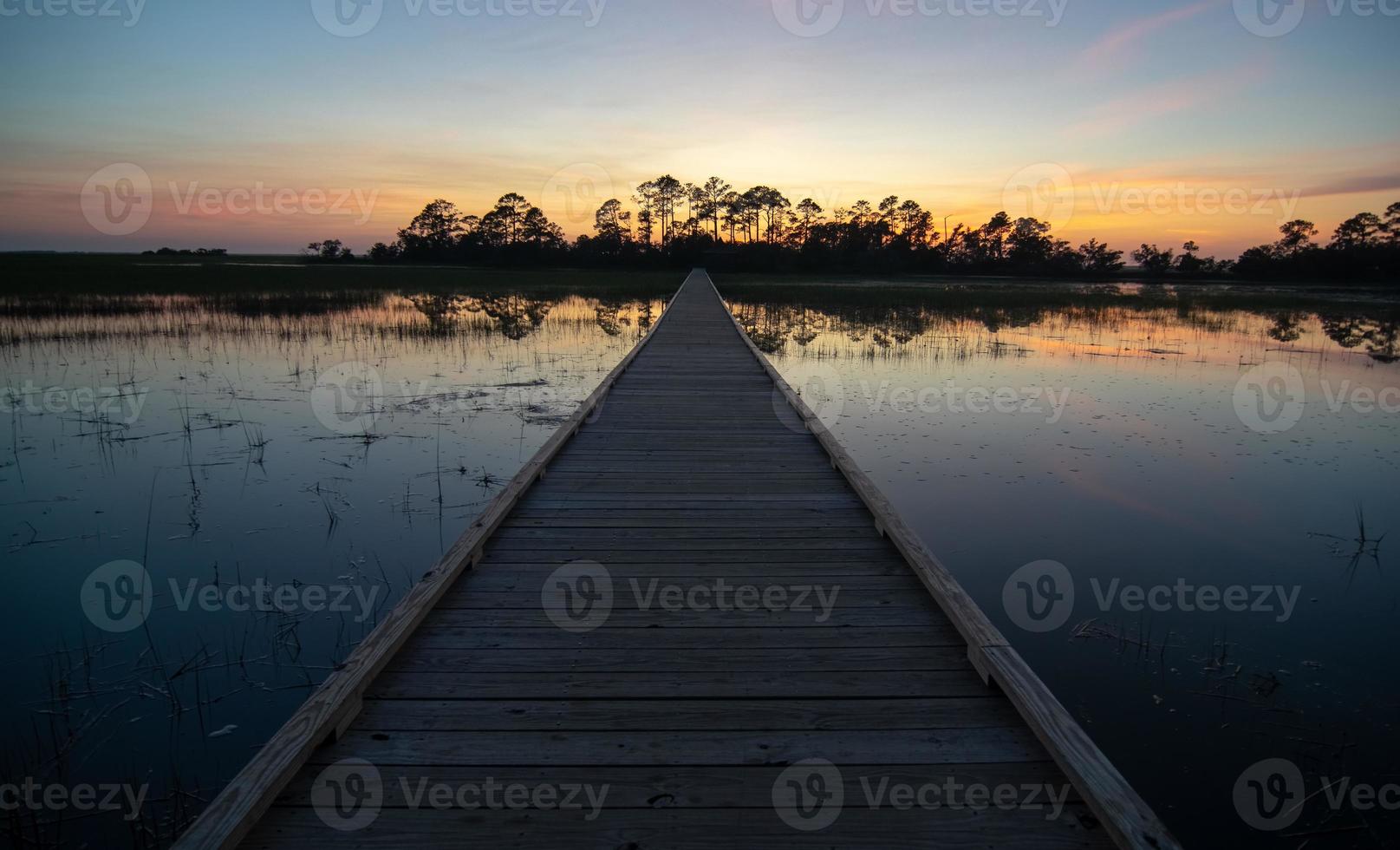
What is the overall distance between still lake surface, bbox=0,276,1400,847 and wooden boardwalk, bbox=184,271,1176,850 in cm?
100

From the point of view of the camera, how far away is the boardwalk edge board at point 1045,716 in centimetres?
175

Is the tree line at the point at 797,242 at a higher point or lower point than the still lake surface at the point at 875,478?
higher

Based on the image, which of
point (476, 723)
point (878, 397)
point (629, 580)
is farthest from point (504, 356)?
point (476, 723)

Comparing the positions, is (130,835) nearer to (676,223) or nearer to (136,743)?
(136,743)

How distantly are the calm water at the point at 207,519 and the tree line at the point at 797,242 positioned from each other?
57302 millimetres

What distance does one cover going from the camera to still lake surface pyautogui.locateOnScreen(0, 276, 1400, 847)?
10.0 ft

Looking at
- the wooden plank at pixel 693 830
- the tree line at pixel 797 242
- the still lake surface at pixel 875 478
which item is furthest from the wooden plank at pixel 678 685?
the tree line at pixel 797 242

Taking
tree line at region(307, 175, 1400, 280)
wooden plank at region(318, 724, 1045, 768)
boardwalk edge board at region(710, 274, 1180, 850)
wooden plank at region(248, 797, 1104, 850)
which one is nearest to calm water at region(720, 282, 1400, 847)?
boardwalk edge board at region(710, 274, 1180, 850)

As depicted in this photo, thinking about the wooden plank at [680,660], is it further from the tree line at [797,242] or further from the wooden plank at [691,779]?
the tree line at [797,242]

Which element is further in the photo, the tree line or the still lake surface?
the tree line

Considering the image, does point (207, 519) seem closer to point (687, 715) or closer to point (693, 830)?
point (687, 715)

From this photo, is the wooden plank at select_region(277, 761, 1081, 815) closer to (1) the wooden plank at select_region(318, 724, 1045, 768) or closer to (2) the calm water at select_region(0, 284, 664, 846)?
(1) the wooden plank at select_region(318, 724, 1045, 768)

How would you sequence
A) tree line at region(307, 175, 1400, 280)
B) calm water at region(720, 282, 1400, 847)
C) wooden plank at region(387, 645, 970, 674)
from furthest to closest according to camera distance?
tree line at region(307, 175, 1400, 280)
calm water at region(720, 282, 1400, 847)
wooden plank at region(387, 645, 970, 674)

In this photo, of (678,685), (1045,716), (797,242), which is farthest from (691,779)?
(797,242)
